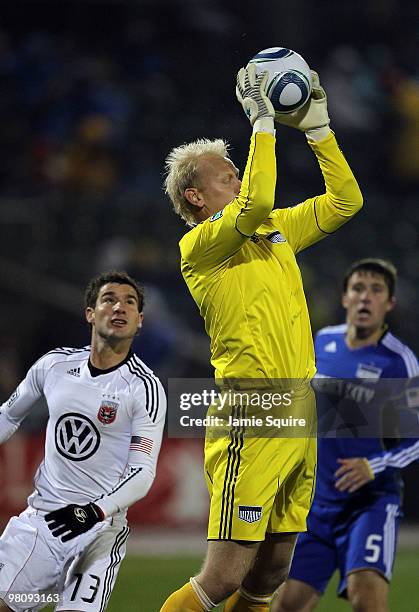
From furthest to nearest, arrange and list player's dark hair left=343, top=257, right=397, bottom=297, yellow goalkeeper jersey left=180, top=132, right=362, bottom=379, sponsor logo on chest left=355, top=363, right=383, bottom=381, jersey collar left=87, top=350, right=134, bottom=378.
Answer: player's dark hair left=343, top=257, right=397, bottom=297 < sponsor logo on chest left=355, top=363, right=383, bottom=381 < jersey collar left=87, top=350, right=134, bottom=378 < yellow goalkeeper jersey left=180, top=132, right=362, bottom=379

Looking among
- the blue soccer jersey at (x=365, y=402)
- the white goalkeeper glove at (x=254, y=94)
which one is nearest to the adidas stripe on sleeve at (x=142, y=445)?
the white goalkeeper glove at (x=254, y=94)

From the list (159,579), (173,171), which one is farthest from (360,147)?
(173,171)

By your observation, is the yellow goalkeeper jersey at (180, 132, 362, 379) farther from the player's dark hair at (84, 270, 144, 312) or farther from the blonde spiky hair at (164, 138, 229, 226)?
the player's dark hair at (84, 270, 144, 312)

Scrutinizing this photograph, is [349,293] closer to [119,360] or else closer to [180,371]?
[119,360]

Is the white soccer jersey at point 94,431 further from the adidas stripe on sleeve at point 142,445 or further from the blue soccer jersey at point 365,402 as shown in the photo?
the blue soccer jersey at point 365,402

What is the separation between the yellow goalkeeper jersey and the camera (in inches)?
163

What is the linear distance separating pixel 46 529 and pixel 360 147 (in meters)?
9.45

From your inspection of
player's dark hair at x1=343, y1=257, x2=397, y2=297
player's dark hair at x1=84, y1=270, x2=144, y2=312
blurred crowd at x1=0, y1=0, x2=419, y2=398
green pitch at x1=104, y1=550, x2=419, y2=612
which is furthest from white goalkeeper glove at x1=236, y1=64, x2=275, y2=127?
blurred crowd at x1=0, y1=0, x2=419, y2=398

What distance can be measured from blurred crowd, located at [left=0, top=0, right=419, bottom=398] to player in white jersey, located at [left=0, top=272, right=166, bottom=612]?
4645 mm

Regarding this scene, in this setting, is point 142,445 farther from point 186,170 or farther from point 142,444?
point 186,170

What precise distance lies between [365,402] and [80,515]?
201 cm

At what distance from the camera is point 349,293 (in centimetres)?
570

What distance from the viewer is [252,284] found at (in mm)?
4297

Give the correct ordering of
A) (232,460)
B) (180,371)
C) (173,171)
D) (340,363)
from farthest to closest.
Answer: (180,371) → (340,363) → (173,171) → (232,460)
